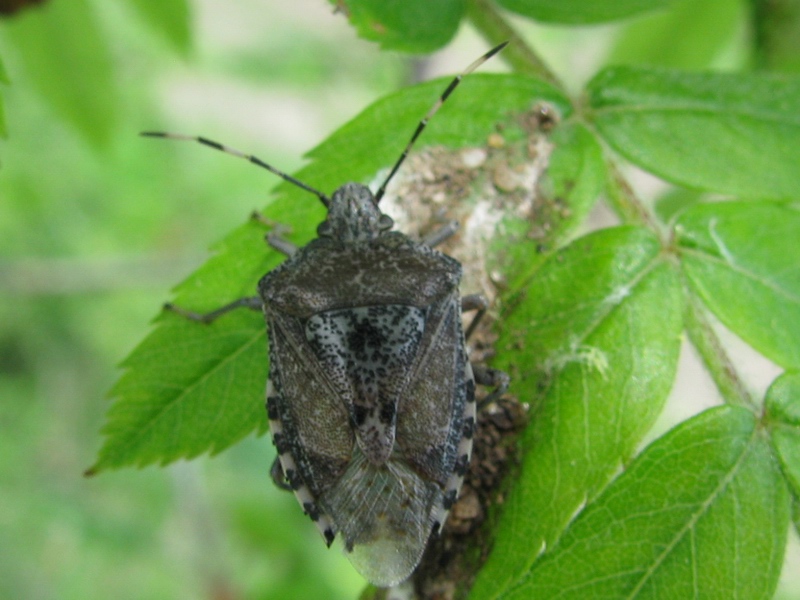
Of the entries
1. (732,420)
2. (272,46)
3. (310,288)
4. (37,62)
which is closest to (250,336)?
(310,288)

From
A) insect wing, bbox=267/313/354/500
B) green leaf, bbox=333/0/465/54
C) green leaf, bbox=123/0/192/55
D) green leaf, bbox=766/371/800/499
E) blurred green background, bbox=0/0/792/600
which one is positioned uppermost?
green leaf, bbox=333/0/465/54

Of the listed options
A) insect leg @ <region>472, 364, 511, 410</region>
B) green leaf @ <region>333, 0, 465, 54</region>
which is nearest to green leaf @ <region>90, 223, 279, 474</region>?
insect leg @ <region>472, 364, 511, 410</region>

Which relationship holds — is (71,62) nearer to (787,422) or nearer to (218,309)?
(218,309)

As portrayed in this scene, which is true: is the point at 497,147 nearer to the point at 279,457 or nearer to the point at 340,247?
the point at 340,247

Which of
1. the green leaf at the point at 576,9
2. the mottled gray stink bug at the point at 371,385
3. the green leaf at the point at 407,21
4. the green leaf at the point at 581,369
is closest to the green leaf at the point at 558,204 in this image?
the green leaf at the point at 581,369

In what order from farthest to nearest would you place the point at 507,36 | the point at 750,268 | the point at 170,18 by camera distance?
the point at 170,18, the point at 507,36, the point at 750,268

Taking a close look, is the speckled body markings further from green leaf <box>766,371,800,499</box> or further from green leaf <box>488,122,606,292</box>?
green leaf <box>766,371,800,499</box>

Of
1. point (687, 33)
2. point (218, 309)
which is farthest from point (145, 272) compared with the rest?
point (687, 33)
